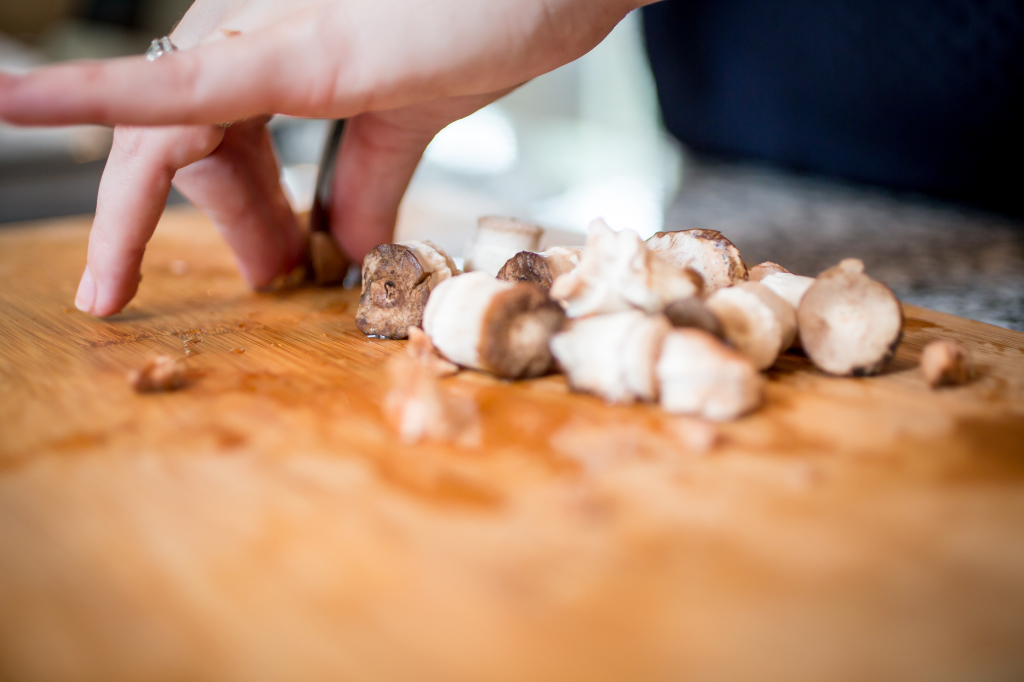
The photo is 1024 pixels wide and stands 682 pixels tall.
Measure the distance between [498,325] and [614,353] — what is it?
0.13 m

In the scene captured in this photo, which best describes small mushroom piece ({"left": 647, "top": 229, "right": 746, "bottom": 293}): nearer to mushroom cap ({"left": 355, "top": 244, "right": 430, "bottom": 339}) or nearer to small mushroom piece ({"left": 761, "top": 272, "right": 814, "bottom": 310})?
small mushroom piece ({"left": 761, "top": 272, "right": 814, "bottom": 310})

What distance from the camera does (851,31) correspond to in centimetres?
149

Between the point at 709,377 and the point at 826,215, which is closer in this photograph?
the point at 709,377

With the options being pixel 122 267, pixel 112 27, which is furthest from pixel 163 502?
pixel 112 27

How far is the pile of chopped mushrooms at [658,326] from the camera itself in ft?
2.22

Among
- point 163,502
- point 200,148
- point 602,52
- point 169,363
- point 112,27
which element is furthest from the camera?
Result: point 112,27

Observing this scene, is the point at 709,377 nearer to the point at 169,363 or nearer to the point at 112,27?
the point at 169,363

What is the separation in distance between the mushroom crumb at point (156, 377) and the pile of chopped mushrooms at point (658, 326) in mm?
280

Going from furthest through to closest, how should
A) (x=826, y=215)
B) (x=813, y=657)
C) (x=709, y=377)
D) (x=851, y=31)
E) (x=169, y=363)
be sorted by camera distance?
(x=826, y=215) < (x=851, y=31) < (x=169, y=363) < (x=709, y=377) < (x=813, y=657)

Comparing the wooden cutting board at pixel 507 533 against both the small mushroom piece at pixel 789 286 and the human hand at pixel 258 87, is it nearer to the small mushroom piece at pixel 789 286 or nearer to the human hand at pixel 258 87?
the small mushroom piece at pixel 789 286

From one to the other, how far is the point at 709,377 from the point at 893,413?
197 mm

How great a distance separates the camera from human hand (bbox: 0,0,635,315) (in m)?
0.68

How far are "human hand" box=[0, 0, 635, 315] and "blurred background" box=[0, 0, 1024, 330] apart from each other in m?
0.49

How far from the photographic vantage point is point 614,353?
708mm
